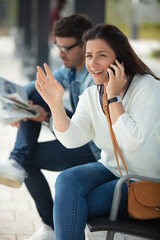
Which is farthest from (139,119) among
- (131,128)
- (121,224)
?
(121,224)

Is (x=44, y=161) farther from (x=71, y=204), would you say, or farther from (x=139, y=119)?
(x=139, y=119)

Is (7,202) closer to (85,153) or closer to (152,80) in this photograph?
(85,153)

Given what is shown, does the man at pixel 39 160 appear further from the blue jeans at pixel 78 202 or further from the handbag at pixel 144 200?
the handbag at pixel 144 200

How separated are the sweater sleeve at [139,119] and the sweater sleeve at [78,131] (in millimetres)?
274

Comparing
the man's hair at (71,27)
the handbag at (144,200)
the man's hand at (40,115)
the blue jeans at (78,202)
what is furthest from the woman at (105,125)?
the man's hair at (71,27)

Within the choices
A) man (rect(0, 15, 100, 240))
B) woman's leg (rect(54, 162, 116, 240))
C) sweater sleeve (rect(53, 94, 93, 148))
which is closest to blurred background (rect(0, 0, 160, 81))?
man (rect(0, 15, 100, 240))

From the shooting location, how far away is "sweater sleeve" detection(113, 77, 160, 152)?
212 centimetres

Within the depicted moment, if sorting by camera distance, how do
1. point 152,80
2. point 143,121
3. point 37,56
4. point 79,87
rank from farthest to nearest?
point 37,56
point 79,87
point 152,80
point 143,121

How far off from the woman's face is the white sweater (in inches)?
6.1

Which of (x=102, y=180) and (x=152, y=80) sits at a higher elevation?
(x=152, y=80)

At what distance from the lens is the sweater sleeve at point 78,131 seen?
2389mm

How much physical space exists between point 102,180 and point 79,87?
3.69 feet

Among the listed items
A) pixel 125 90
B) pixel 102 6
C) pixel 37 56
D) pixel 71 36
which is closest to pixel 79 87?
pixel 71 36

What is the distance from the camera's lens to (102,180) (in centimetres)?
238
